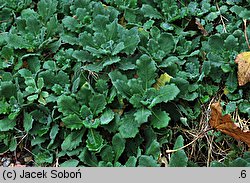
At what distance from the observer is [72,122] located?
2828 mm

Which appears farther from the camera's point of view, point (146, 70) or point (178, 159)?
point (146, 70)

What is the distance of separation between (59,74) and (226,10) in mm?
1368

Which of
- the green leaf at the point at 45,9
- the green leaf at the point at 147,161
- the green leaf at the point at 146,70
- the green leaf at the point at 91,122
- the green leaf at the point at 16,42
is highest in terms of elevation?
the green leaf at the point at 45,9

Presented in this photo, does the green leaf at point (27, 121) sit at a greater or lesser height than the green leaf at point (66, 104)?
lesser

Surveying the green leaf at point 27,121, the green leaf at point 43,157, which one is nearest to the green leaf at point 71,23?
the green leaf at point 27,121

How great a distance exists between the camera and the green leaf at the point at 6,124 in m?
2.90

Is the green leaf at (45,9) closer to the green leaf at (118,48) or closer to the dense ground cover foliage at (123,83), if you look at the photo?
the dense ground cover foliage at (123,83)

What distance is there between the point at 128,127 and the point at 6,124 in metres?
0.83

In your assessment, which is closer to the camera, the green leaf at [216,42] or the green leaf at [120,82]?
the green leaf at [120,82]

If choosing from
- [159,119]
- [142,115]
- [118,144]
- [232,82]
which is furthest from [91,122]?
[232,82]

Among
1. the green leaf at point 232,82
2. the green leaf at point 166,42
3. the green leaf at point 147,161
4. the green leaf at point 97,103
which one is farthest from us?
the green leaf at point 166,42

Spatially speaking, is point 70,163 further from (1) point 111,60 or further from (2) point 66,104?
(1) point 111,60

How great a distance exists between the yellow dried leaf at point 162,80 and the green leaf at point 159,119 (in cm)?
22

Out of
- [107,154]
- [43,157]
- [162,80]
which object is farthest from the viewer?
[162,80]
